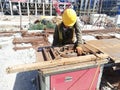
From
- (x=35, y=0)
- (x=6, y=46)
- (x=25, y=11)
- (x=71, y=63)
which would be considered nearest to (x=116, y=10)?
(x=35, y=0)

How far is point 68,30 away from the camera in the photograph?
4.03 metres

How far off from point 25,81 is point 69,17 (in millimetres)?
2160

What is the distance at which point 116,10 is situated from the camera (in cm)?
2228

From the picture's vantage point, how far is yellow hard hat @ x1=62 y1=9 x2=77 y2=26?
11.3 feet

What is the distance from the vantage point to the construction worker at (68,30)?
11.5ft

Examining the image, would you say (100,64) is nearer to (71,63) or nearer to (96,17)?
(71,63)

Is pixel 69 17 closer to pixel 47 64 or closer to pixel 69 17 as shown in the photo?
pixel 69 17

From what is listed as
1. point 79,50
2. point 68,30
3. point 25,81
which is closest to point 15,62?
point 25,81

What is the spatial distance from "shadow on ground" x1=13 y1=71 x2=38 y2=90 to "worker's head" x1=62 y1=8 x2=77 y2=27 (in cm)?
183

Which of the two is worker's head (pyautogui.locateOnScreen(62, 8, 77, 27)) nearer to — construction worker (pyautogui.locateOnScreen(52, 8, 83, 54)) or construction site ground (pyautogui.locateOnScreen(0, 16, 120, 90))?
construction worker (pyautogui.locateOnScreen(52, 8, 83, 54))

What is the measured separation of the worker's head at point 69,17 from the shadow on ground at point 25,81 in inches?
72.1

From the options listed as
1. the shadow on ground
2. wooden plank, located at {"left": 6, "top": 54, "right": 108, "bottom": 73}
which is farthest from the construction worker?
the shadow on ground

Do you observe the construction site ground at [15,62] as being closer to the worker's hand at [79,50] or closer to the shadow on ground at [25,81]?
the shadow on ground at [25,81]

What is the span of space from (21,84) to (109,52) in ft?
8.11
